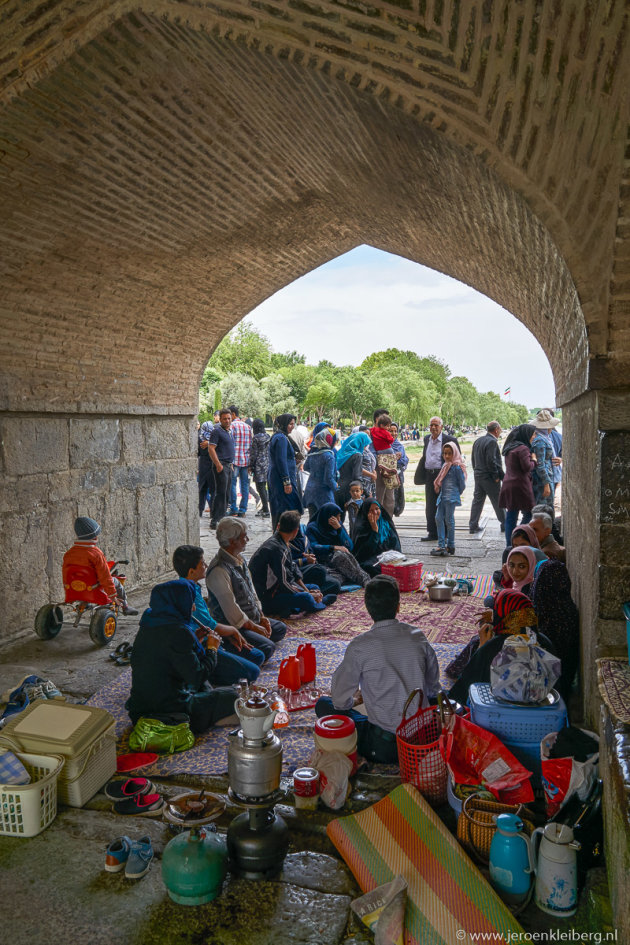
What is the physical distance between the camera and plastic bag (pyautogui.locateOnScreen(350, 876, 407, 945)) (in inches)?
95.4

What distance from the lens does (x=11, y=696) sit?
4273 mm

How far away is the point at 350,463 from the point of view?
30.2ft

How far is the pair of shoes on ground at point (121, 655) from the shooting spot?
5.30 meters

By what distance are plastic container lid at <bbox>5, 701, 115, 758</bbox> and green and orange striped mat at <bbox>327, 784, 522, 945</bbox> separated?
1231mm

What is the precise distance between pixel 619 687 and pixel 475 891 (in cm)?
103

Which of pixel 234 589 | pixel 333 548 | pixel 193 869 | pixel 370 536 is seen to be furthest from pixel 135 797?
pixel 370 536

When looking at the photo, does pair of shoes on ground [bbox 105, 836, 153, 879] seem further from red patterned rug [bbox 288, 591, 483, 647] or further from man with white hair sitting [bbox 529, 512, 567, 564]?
man with white hair sitting [bbox 529, 512, 567, 564]

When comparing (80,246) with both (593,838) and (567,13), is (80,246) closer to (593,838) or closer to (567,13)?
(567,13)

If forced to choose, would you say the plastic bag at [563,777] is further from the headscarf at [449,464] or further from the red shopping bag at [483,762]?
the headscarf at [449,464]

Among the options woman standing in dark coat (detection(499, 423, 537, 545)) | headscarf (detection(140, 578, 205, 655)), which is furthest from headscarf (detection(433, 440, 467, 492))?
headscarf (detection(140, 578, 205, 655))

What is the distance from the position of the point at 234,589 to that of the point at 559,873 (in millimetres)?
3174

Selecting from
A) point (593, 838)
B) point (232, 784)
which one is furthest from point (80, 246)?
point (593, 838)

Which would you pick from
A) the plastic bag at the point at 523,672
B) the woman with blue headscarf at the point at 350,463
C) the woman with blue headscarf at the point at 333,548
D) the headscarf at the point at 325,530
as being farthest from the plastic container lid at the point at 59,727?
the woman with blue headscarf at the point at 350,463

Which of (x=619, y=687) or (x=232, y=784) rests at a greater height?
(x=619, y=687)
